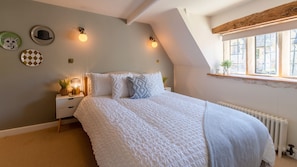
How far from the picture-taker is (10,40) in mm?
2406

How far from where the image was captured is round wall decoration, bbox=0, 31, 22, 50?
2355 millimetres

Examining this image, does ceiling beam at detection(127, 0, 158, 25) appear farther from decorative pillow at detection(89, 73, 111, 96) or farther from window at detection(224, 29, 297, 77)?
window at detection(224, 29, 297, 77)

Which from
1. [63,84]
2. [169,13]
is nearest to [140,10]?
[169,13]

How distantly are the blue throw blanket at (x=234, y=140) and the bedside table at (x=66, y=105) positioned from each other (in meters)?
2.11

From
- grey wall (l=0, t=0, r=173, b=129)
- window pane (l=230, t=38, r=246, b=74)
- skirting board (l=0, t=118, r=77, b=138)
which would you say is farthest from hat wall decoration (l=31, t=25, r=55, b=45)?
window pane (l=230, t=38, r=246, b=74)

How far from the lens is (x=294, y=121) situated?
194 cm

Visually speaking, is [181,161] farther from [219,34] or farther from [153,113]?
[219,34]

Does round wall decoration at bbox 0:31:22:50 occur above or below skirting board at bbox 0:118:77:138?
above

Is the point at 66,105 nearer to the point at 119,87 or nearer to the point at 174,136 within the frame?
the point at 119,87

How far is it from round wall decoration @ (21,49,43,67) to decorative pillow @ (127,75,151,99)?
1521mm

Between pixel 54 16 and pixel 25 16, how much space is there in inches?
15.8

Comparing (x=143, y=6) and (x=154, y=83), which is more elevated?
(x=143, y=6)

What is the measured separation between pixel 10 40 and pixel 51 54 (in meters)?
0.56

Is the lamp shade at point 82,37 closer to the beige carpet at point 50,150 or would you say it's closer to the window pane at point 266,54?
the beige carpet at point 50,150
